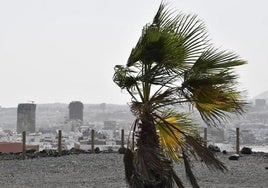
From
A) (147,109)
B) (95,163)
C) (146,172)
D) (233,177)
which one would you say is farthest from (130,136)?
(95,163)

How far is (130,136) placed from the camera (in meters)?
7.79

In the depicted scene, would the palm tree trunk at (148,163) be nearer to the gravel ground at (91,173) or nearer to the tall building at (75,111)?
the gravel ground at (91,173)

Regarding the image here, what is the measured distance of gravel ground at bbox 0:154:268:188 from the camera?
1332cm

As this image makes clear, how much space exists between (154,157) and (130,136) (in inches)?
28.5

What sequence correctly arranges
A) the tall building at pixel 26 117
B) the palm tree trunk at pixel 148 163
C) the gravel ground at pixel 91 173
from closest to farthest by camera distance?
the palm tree trunk at pixel 148 163
the gravel ground at pixel 91 173
the tall building at pixel 26 117

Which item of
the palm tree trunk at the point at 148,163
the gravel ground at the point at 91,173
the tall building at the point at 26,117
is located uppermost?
the tall building at the point at 26,117

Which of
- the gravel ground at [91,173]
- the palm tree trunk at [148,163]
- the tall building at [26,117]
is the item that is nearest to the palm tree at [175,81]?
the palm tree trunk at [148,163]

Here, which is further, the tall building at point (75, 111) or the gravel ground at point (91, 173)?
the tall building at point (75, 111)

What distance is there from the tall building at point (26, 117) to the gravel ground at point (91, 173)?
175ft

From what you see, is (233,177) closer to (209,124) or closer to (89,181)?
(89,181)

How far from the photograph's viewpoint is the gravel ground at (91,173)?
13320mm

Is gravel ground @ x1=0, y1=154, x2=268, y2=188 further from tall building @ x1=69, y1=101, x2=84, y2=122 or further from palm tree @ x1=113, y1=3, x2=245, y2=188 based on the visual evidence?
tall building @ x1=69, y1=101, x2=84, y2=122

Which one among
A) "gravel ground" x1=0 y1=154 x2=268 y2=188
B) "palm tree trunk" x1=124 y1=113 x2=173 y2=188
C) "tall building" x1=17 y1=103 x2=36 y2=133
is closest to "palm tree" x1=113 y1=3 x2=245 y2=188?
"palm tree trunk" x1=124 y1=113 x2=173 y2=188

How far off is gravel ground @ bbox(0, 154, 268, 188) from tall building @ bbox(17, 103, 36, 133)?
5329 cm
